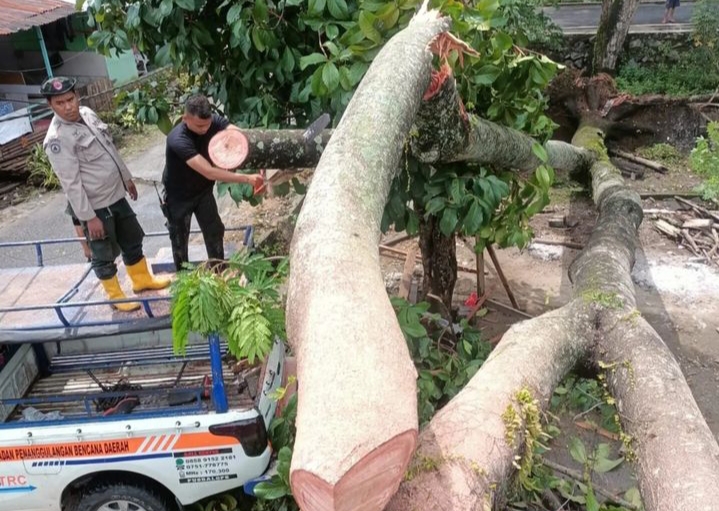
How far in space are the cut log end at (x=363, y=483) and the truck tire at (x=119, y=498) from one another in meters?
3.51

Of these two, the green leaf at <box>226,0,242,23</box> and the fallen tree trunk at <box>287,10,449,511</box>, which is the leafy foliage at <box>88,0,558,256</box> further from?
the fallen tree trunk at <box>287,10,449,511</box>

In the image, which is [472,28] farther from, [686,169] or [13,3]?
[13,3]

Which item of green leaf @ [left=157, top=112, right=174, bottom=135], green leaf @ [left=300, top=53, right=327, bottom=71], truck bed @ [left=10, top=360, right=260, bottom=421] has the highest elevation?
green leaf @ [left=300, top=53, right=327, bottom=71]

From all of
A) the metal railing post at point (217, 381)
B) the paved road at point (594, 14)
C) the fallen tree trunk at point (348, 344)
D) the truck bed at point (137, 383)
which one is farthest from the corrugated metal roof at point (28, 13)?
the paved road at point (594, 14)

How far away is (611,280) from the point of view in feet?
14.7

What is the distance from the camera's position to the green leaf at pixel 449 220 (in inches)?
180

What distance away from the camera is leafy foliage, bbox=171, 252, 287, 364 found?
3.12 meters

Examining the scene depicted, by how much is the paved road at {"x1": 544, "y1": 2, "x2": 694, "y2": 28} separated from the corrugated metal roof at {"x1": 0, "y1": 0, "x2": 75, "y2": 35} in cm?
1264

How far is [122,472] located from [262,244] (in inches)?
182

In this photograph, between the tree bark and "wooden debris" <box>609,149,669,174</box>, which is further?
"wooden debris" <box>609,149,669,174</box>

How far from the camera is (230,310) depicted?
3238 millimetres

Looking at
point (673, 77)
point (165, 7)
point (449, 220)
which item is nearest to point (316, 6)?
point (165, 7)

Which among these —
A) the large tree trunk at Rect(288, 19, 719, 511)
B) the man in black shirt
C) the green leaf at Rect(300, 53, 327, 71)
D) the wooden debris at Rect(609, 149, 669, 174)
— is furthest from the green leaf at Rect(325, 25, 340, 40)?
the wooden debris at Rect(609, 149, 669, 174)

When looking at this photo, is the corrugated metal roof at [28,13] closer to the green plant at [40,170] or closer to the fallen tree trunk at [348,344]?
the green plant at [40,170]
